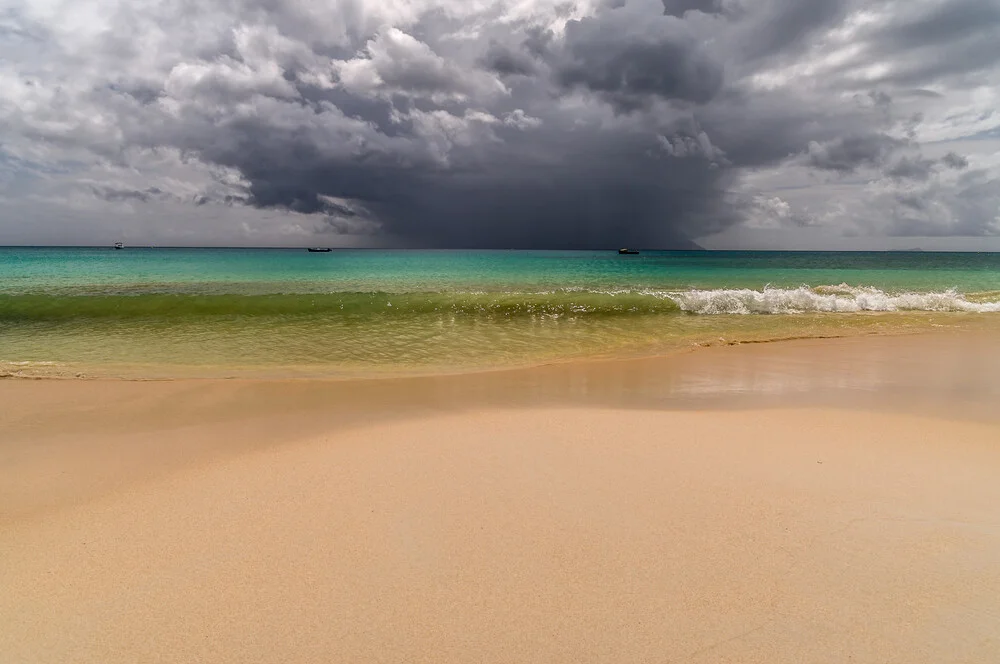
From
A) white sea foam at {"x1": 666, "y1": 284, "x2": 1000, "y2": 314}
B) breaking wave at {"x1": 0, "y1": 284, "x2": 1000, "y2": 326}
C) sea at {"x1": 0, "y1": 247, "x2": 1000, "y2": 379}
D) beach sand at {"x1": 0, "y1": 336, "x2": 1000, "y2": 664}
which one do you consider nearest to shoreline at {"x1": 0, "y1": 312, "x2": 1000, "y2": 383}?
sea at {"x1": 0, "y1": 247, "x2": 1000, "y2": 379}

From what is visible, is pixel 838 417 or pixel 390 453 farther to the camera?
pixel 838 417

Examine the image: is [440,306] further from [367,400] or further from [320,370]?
[367,400]

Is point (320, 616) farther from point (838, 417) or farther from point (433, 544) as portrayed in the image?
point (838, 417)

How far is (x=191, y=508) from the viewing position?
383 centimetres

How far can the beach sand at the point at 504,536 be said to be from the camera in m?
2.53

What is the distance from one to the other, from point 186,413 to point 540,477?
486 cm

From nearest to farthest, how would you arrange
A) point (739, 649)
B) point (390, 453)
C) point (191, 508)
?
point (739, 649) → point (191, 508) → point (390, 453)

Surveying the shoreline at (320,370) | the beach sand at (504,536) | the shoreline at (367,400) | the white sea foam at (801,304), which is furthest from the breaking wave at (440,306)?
the beach sand at (504,536)

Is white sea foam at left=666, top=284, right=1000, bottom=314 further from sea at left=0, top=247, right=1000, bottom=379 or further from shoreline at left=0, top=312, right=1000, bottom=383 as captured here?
shoreline at left=0, top=312, right=1000, bottom=383

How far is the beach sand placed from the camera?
2533mm

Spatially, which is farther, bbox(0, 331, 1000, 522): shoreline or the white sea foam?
the white sea foam

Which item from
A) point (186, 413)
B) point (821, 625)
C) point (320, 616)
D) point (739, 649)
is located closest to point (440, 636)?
point (320, 616)

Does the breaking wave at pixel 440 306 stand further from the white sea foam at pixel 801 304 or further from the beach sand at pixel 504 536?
the beach sand at pixel 504 536

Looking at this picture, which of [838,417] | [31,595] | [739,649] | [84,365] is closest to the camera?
[739,649]
